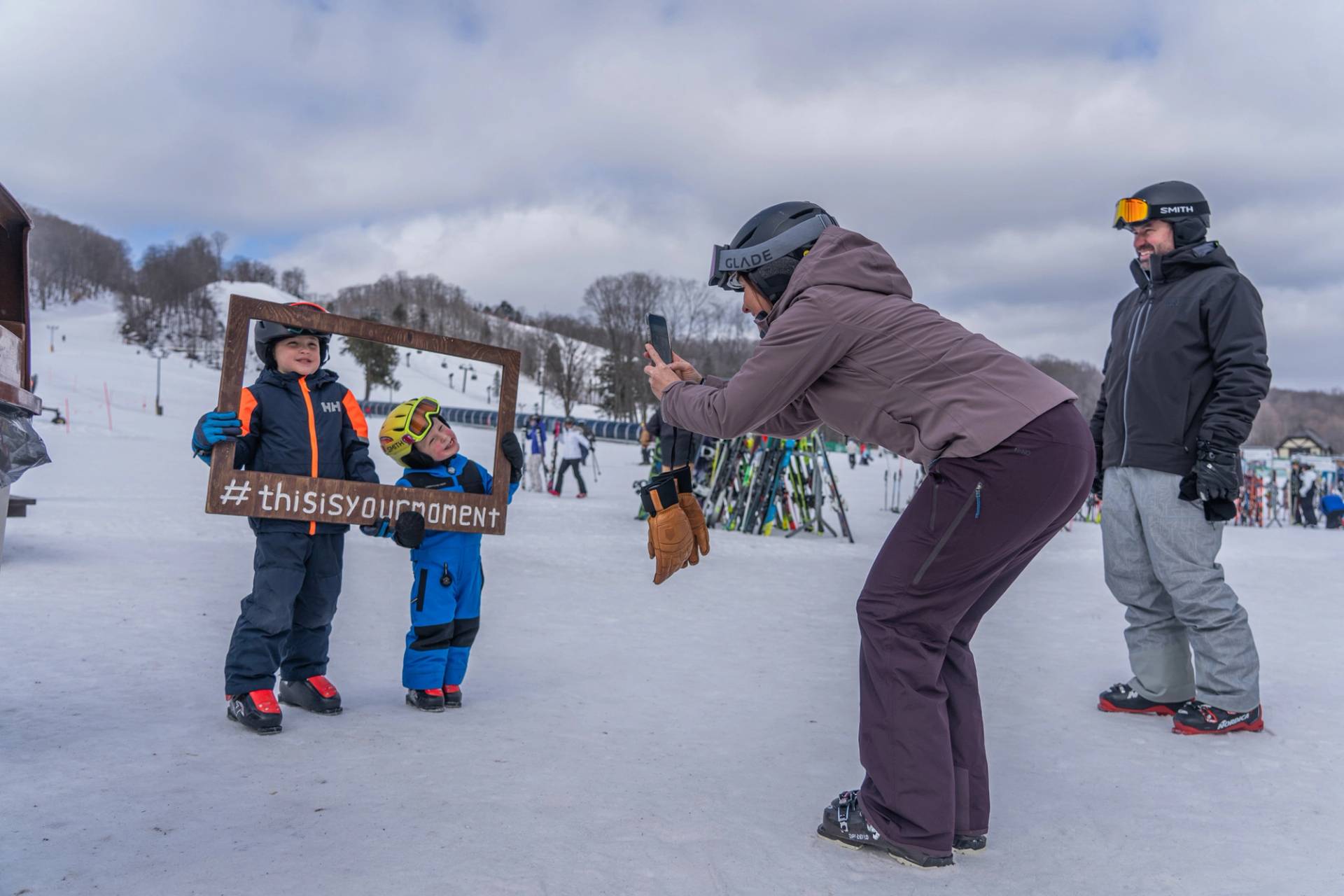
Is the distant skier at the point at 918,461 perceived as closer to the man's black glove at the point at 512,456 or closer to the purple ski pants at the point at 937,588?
the purple ski pants at the point at 937,588

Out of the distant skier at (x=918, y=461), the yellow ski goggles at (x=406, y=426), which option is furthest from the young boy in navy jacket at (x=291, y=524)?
the distant skier at (x=918, y=461)

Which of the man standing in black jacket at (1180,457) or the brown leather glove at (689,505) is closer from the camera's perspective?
the brown leather glove at (689,505)

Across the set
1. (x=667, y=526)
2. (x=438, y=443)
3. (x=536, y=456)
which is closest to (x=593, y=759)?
(x=667, y=526)

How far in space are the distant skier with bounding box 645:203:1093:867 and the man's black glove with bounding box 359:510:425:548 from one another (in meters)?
1.81

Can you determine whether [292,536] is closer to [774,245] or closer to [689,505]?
[689,505]

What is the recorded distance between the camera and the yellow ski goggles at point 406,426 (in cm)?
440

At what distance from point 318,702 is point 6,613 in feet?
9.28

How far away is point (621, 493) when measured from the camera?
73.1ft

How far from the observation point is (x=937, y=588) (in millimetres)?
2645

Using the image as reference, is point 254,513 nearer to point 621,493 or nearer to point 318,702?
point 318,702

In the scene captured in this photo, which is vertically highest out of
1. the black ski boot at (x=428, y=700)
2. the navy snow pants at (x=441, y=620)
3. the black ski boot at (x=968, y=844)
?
the navy snow pants at (x=441, y=620)

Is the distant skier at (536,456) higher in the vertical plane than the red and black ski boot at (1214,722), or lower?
higher

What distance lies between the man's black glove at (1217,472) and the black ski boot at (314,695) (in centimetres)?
366

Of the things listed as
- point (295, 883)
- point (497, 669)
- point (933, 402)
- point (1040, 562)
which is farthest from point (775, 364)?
point (1040, 562)
